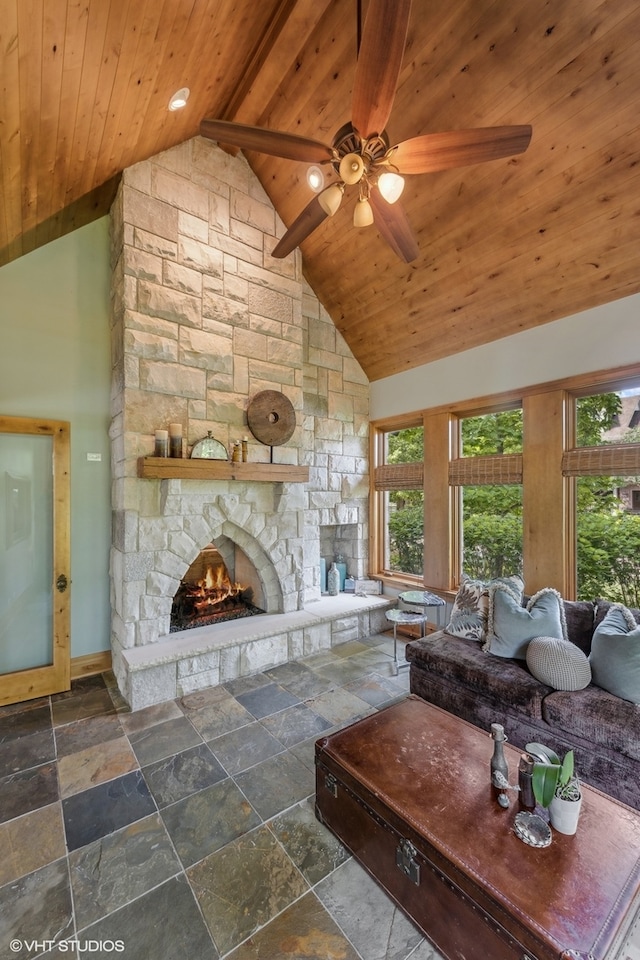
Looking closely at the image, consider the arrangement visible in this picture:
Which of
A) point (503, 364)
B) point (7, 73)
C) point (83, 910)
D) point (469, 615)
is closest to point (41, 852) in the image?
point (83, 910)

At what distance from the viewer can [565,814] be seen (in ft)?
4.75

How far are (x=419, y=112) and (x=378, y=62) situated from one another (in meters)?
1.57

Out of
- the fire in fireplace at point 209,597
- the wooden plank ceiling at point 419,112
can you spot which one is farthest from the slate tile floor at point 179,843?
the wooden plank ceiling at point 419,112

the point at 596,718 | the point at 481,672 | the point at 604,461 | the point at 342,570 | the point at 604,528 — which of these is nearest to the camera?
the point at 596,718

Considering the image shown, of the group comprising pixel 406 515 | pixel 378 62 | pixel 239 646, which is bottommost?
pixel 239 646

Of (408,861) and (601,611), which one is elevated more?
(601,611)

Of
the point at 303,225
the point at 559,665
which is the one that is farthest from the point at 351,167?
the point at 559,665

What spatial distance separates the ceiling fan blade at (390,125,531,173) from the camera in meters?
1.80

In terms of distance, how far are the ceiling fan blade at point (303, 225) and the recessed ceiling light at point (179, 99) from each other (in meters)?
1.30

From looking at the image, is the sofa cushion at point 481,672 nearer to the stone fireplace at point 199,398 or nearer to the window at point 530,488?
the window at point 530,488

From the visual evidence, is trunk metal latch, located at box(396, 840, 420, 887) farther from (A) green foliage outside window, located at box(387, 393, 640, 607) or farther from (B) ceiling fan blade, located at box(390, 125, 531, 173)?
(B) ceiling fan blade, located at box(390, 125, 531, 173)

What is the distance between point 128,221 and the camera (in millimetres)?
3268

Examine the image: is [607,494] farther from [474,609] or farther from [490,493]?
[474,609]

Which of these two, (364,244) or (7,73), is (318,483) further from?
(7,73)
